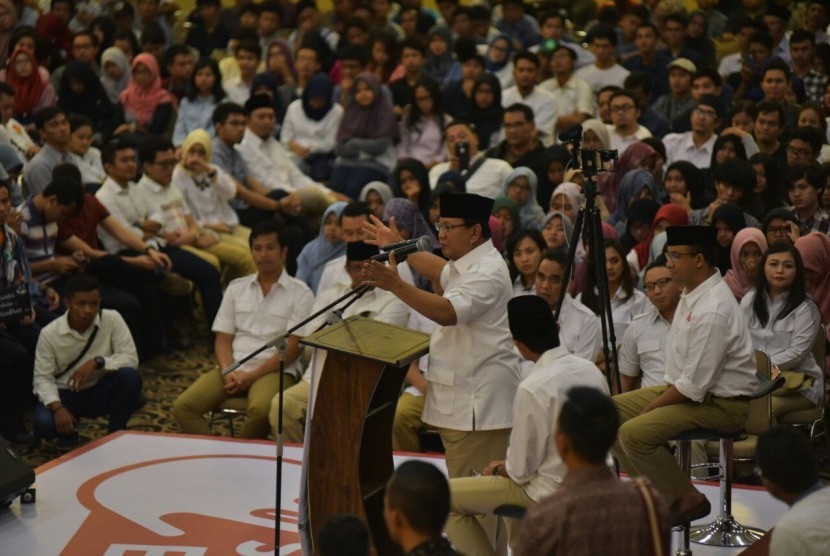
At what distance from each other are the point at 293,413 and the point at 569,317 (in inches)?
57.9

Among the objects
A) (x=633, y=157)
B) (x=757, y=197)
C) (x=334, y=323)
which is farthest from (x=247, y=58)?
(x=334, y=323)

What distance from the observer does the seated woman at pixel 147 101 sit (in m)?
10.6

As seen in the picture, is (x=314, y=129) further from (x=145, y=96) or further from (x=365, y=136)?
(x=145, y=96)

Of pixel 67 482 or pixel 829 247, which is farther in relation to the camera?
pixel 829 247

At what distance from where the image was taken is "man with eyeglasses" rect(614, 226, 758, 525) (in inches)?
204

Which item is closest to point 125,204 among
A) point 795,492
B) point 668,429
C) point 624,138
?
point 624,138

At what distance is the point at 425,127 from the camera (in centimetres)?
A: 1030

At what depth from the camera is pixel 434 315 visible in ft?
15.9

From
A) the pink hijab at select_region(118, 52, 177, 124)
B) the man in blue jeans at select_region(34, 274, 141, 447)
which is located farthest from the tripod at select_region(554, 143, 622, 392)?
the pink hijab at select_region(118, 52, 177, 124)

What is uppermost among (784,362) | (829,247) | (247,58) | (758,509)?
(247,58)

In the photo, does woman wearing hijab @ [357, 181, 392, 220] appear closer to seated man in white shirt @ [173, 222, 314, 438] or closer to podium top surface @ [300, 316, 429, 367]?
seated man in white shirt @ [173, 222, 314, 438]

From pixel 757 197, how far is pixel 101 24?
256 inches

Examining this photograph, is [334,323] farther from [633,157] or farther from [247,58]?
[247,58]

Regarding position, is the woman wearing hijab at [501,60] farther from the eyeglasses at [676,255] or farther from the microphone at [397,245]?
the microphone at [397,245]
